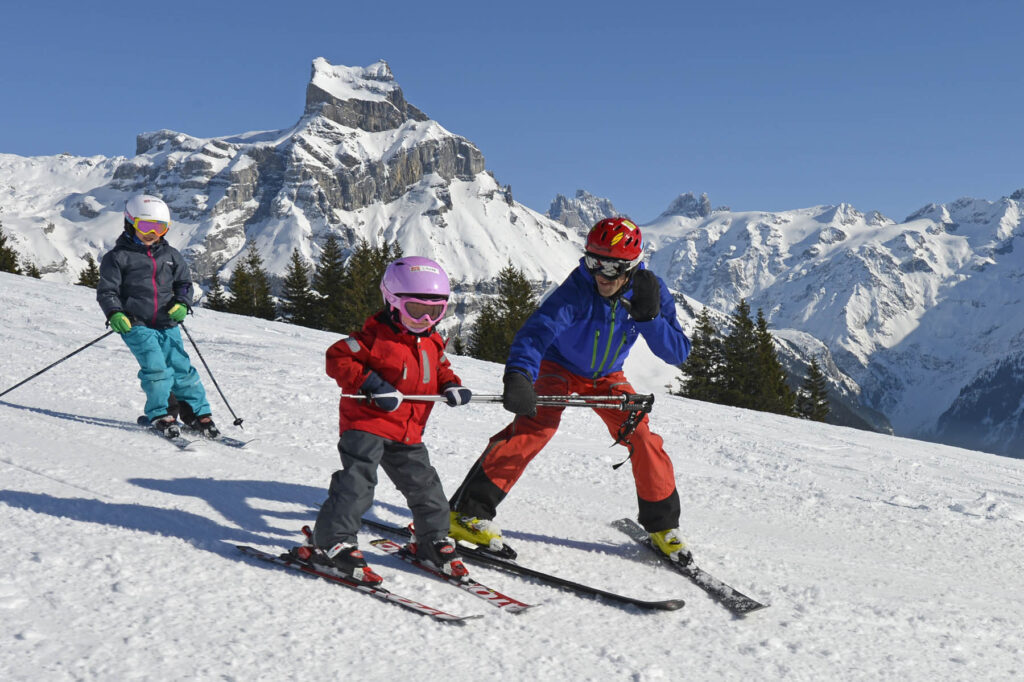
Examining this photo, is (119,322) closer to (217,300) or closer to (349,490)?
(349,490)

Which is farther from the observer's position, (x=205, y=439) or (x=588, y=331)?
(x=205, y=439)

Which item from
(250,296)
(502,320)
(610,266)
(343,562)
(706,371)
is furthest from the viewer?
(250,296)

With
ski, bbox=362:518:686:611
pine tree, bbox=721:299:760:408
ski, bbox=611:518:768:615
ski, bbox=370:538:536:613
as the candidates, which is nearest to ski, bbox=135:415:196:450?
ski, bbox=362:518:686:611

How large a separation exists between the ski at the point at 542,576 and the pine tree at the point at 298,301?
136ft

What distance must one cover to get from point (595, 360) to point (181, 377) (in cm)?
472

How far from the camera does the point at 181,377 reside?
295 inches

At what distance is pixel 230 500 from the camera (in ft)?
17.4

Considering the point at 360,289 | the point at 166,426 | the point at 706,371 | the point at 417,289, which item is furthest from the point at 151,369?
the point at 706,371

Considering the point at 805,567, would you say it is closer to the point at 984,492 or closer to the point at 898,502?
the point at 898,502

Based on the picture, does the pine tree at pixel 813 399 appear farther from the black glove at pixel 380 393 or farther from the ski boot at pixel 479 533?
the black glove at pixel 380 393

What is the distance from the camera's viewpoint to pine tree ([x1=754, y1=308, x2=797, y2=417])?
4059 cm

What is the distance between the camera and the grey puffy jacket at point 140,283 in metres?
6.99

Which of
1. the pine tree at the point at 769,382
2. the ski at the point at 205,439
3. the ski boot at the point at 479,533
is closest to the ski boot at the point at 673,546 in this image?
the ski boot at the point at 479,533

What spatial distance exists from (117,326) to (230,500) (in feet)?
8.40
